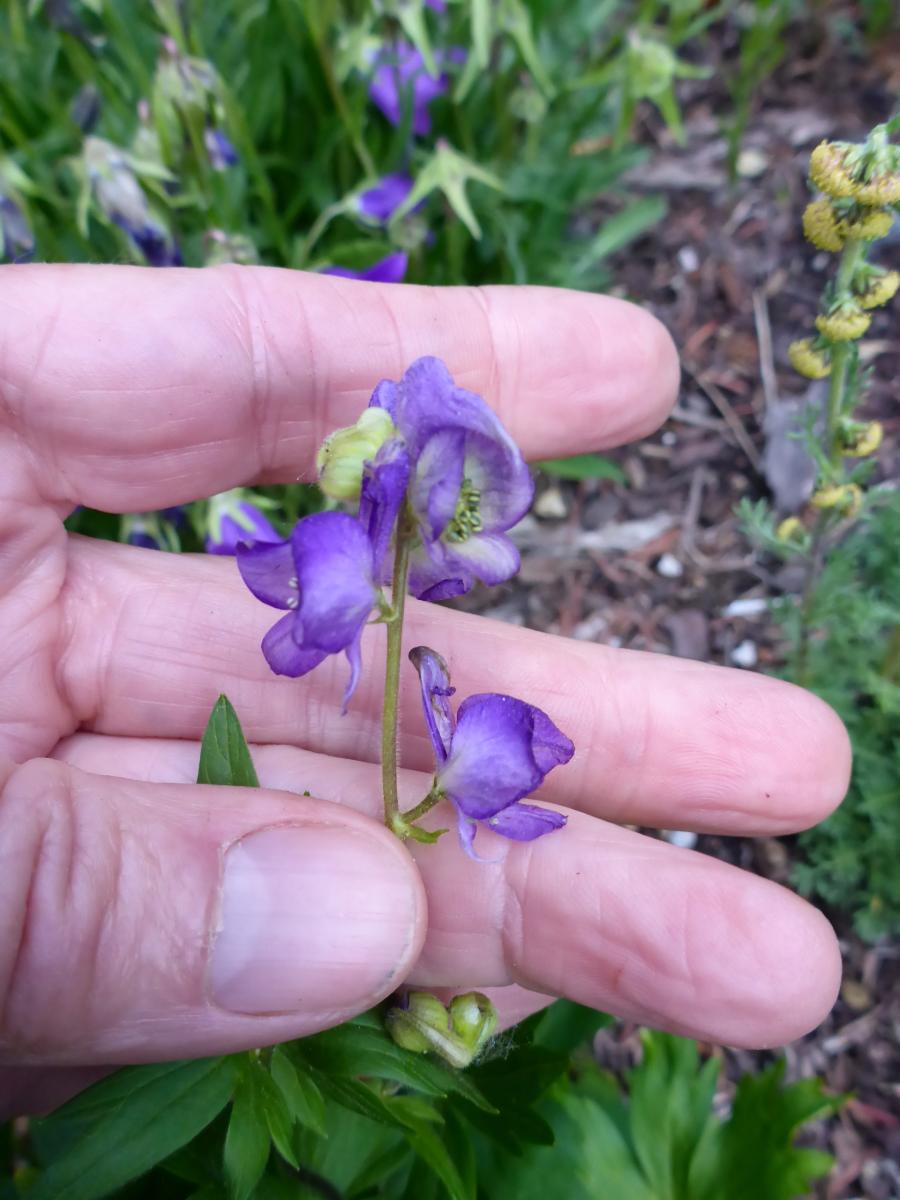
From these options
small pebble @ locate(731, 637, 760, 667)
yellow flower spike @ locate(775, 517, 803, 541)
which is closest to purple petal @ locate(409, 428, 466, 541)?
yellow flower spike @ locate(775, 517, 803, 541)

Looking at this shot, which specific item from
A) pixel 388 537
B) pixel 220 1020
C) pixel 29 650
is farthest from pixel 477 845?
pixel 29 650

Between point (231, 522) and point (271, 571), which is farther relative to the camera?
point (231, 522)

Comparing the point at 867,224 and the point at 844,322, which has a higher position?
the point at 867,224

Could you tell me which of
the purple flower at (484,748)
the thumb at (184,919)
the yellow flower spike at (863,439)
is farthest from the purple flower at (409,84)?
the thumb at (184,919)

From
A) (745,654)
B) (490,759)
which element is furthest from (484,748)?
(745,654)

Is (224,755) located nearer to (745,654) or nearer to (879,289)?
(879,289)

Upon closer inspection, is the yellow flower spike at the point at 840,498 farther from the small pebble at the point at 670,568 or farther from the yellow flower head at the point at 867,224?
the small pebble at the point at 670,568

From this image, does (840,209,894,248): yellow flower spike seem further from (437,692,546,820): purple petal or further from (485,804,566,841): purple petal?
(485,804,566,841): purple petal
